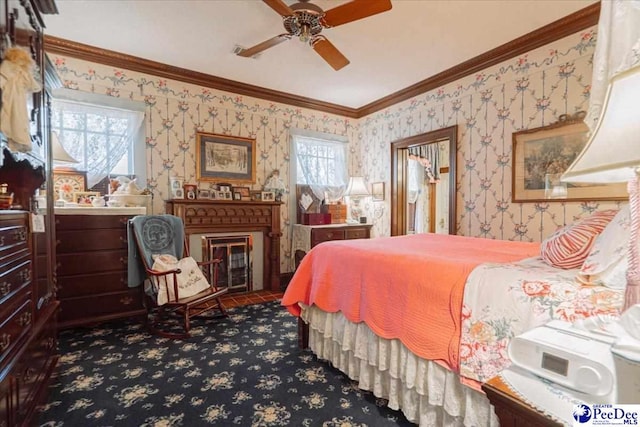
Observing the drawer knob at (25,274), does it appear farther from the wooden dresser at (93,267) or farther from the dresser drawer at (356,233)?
the dresser drawer at (356,233)

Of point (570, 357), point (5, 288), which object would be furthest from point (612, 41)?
point (5, 288)

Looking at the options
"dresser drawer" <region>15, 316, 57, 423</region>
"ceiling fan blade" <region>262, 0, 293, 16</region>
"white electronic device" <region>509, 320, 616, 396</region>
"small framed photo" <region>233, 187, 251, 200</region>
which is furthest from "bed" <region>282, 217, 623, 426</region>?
"small framed photo" <region>233, 187, 251, 200</region>

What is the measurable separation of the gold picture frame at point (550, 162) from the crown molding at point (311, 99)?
0.77 metres

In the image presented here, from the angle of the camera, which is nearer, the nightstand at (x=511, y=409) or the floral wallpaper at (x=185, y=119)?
the nightstand at (x=511, y=409)

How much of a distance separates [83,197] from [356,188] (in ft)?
10.9

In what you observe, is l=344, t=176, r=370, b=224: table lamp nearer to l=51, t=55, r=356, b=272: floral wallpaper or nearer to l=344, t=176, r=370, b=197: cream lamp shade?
l=344, t=176, r=370, b=197: cream lamp shade

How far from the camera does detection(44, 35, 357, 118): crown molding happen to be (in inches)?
118

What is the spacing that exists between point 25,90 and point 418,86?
12.7ft

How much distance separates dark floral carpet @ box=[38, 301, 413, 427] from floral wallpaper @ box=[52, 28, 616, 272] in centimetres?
168

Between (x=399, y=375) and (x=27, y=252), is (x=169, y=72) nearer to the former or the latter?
(x=27, y=252)

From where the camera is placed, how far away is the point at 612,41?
1.08 m

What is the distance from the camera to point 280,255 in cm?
437

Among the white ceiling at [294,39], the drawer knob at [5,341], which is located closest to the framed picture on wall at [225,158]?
the white ceiling at [294,39]

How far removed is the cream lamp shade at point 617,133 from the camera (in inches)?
23.5
